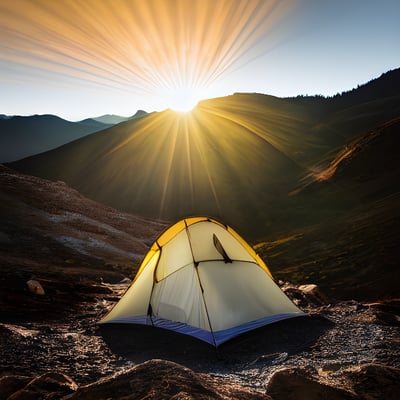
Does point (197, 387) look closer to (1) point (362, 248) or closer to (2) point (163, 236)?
(2) point (163, 236)

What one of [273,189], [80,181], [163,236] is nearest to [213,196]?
[273,189]

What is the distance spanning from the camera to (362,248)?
29.3 metres

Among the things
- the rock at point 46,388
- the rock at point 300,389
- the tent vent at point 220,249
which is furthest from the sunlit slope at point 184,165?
the rock at point 46,388

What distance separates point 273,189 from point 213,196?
1274 cm

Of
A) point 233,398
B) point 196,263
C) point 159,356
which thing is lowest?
point 159,356

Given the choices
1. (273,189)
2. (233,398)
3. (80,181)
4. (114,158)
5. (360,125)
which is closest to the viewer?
(233,398)

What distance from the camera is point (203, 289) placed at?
9492mm

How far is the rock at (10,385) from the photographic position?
17.4ft

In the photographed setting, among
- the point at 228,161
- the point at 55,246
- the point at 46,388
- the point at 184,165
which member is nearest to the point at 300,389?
the point at 46,388

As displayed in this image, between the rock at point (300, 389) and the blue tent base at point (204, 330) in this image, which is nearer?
the rock at point (300, 389)

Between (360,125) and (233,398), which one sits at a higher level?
(360,125)

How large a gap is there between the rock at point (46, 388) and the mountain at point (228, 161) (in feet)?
162

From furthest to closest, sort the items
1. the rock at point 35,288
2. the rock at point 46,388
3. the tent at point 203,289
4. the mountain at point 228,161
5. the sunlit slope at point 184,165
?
the sunlit slope at point 184,165 < the mountain at point 228,161 < the rock at point 35,288 < the tent at point 203,289 < the rock at point 46,388

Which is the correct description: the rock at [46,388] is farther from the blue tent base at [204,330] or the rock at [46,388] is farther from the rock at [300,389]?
the blue tent base at [204,330]
